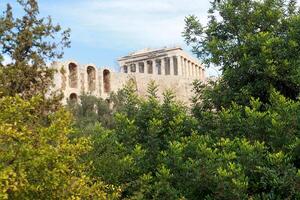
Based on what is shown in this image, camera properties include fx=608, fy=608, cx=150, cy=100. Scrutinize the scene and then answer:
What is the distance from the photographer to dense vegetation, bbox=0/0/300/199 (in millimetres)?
7734

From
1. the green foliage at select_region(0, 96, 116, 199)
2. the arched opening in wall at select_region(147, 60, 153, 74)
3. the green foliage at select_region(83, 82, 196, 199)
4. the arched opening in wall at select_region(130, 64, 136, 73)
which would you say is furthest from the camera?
the arched opening in wall at select_region(130, 64, 136, 73)

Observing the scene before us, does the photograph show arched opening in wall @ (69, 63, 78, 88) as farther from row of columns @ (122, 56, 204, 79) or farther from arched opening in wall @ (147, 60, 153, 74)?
arched opening in wall @ (147, 60, 153, 74)

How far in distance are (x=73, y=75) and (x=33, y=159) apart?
135 ft

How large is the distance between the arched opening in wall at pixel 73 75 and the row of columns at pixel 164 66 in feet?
76.0

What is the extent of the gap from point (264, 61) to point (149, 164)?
9.82 ft

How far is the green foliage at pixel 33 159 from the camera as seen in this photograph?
721 centimetres

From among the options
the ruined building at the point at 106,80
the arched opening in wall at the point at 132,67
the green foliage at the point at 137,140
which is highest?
the arched opening in wall at the point at 132,67

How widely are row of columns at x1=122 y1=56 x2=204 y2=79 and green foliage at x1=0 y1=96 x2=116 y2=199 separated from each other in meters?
62.7

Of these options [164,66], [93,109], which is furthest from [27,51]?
[164,66]

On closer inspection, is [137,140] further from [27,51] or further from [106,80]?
[106,80]

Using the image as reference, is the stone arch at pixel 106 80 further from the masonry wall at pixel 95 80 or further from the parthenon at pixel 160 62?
the parthenon at pixel 160 62

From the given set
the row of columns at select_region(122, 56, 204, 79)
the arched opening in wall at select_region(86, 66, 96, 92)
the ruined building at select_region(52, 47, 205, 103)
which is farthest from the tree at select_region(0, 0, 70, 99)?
the row of columns at select_region(122, 56, 204, 79)

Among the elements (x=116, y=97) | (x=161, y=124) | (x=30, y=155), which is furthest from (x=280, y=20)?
(x=116, y=97)

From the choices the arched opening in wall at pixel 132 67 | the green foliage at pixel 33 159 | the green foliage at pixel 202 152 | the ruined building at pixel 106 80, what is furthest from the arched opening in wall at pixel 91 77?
the green foliage at pixel 33 159
